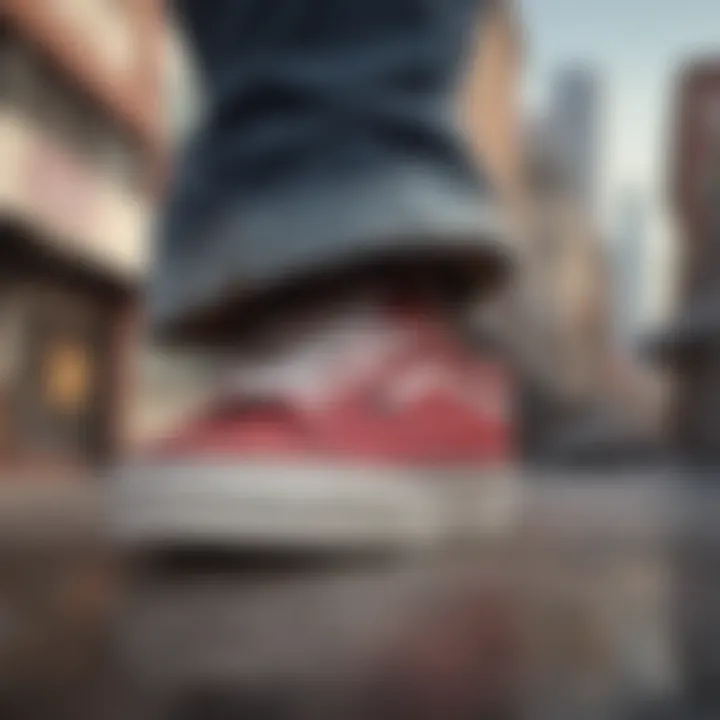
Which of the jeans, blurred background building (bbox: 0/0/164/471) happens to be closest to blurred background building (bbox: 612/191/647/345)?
the jeans

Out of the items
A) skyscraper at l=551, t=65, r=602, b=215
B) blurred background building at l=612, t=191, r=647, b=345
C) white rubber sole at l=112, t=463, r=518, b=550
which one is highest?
skyscraper at l=551, t=65, r=602, b=215

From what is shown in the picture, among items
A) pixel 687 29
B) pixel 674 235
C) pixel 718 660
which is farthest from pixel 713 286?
pixel 718 660

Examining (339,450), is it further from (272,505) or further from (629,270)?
(629,270)

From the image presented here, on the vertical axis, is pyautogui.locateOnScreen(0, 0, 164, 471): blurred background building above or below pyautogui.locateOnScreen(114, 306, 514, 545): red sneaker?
above

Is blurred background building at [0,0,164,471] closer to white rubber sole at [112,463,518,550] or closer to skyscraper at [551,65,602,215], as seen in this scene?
white rubber sole at [112,463,518,550]

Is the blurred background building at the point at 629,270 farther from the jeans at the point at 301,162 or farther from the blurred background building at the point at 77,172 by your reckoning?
the blurred background building at the point at 77,172

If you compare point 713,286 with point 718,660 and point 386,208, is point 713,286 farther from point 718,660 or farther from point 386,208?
point 718,660

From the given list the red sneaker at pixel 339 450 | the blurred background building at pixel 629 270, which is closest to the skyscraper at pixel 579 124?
the blurred background building at pixel 629 270
